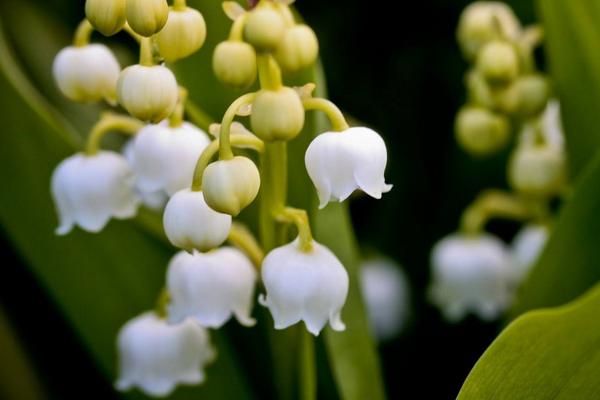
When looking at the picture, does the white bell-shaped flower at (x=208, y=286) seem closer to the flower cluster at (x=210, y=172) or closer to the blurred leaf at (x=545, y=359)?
the flower cluster at (x=210, y=172)

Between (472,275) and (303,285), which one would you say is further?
(472,275)

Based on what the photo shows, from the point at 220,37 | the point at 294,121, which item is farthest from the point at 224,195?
the point at 220,37

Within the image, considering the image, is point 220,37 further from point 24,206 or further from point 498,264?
point 498,264

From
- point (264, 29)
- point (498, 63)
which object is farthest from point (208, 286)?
point (498, 63)

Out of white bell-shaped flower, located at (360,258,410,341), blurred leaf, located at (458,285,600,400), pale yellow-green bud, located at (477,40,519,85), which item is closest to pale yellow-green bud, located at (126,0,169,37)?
blurred leaf, located at (458,285,600,400)

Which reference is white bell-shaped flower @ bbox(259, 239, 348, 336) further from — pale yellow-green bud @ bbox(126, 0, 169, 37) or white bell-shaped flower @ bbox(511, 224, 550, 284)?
white bell-shaped flower @ bbox(511, 224, 550, 284)

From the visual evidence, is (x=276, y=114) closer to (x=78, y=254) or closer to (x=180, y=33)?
(x=180, y=33)
